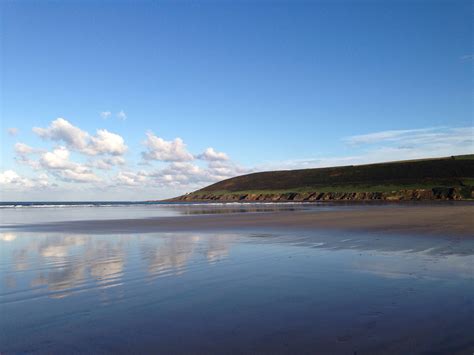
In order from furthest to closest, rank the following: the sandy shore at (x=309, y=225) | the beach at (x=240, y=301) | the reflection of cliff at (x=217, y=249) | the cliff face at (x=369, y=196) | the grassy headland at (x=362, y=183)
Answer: the grassy headland at (x=362, y=183) → the cliff face at (x=369, y=196) → the sandy shore at (x=309, y=225) → the reflection of cliff at (x=217, y=249) → the beach at (x=240, y=301)

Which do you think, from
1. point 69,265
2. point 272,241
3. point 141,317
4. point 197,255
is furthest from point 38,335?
point 272,241

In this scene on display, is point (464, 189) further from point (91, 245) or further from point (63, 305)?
point (63, 305)

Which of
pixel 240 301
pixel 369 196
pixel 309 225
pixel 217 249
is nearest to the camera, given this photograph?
pixel 240 301

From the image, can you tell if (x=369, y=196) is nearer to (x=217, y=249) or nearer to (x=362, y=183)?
(x=362, y=183)

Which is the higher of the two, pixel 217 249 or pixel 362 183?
pixel 362 183

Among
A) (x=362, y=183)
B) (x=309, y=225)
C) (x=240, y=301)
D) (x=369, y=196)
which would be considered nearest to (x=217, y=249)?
(x=240, y=301)

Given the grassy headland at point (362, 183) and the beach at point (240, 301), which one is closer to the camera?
the beach at point (240, 301)

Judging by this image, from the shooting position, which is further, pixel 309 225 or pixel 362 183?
pixel 362 183

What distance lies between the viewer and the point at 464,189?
8981 cm

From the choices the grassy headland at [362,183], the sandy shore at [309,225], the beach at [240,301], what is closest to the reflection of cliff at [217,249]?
the beach at [240,301]

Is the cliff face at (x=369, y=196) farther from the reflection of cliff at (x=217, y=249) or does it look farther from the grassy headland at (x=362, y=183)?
the reflection of cliff at (x=217, y=249)

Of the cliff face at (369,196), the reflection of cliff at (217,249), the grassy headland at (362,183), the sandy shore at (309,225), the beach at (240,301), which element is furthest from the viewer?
the grassy headland at (362,183)

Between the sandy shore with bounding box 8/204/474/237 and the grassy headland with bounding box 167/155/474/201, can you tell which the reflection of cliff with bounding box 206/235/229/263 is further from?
Result: the grassy headland with bounding box 167/155/474/201

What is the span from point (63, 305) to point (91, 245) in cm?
968
